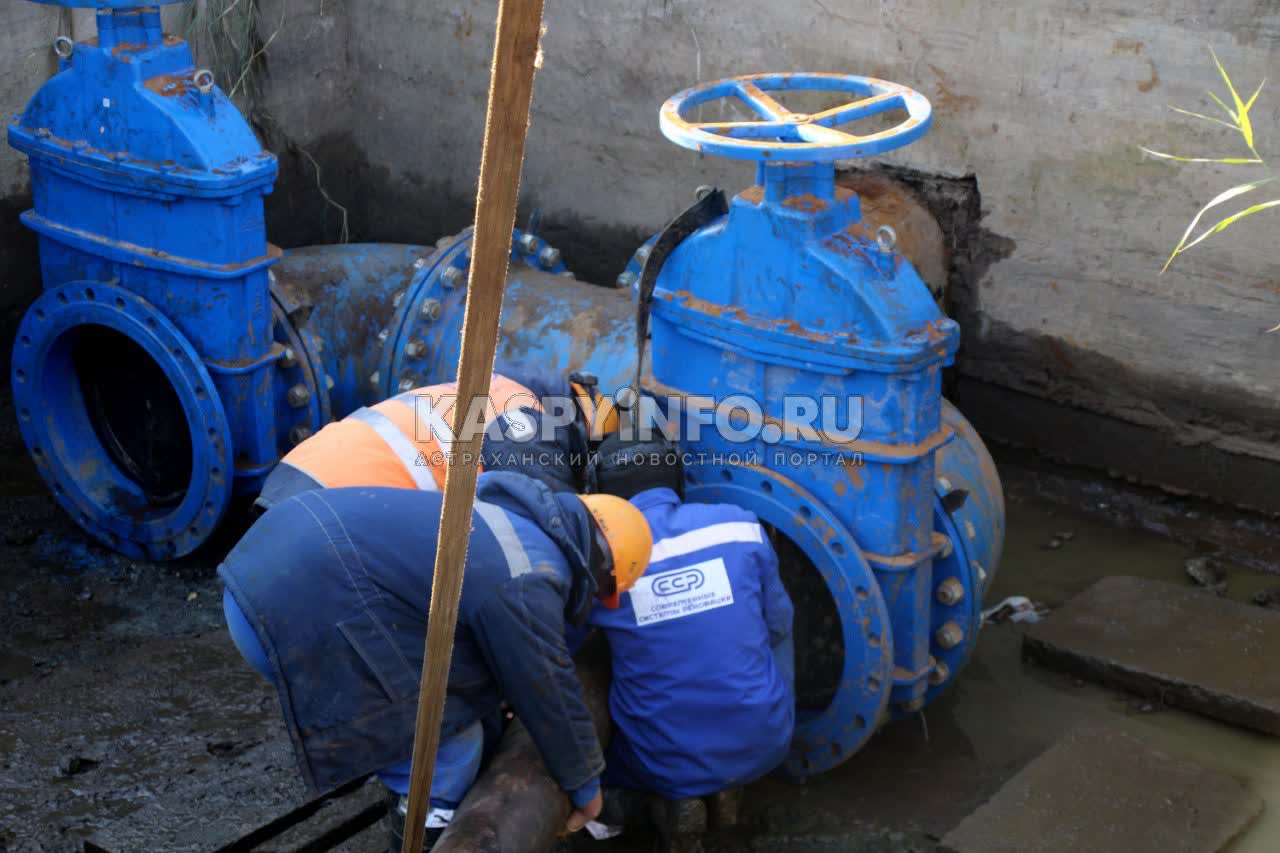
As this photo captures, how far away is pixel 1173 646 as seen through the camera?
12.8 ft

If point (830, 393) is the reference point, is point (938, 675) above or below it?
below

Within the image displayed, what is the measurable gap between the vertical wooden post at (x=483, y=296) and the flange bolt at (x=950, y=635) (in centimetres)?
199

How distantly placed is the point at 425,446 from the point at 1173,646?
2204mm

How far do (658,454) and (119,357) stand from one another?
6.78ft

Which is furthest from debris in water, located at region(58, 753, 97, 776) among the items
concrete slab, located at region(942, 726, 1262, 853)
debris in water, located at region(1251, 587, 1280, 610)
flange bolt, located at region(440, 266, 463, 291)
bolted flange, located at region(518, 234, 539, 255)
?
debris in water, located at region(1251, 587, 1280, 610)

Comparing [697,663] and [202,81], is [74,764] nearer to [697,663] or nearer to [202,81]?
[697,663]

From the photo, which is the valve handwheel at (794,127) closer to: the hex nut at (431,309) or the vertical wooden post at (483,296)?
the hex nut at (431,309)

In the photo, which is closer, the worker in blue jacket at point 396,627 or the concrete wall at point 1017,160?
the worker in blue jacket at point 396,627

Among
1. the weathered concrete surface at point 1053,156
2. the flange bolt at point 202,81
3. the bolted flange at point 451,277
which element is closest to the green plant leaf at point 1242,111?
the weathered concrete surface at point 1053,156

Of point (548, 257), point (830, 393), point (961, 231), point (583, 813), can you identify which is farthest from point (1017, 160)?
point (583, 813)

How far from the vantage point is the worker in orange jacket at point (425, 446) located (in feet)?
10.3

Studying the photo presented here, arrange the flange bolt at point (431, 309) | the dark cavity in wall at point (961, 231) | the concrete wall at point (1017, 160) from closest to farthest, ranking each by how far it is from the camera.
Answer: the flange bolt at point (431, 309), the concrete wall at point (1017, 160), the dark cavity in wall at point (961, 231)

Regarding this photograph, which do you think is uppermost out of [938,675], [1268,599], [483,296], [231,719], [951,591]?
[483,296]

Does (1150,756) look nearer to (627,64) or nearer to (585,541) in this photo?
(585,541)
